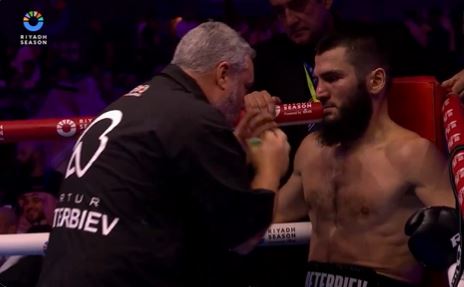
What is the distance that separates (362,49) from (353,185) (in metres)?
0.41

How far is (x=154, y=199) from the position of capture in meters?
1.75

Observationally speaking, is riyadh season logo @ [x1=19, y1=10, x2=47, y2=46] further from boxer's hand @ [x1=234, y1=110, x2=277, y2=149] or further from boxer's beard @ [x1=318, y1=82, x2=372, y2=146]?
boxer's hand @ [x1=234, y1=110, x2=277, y2=149]

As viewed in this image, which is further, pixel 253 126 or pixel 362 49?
pixel 362 49

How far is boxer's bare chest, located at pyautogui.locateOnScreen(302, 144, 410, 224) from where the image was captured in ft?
7.64

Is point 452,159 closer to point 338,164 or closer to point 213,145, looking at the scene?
point 213,145

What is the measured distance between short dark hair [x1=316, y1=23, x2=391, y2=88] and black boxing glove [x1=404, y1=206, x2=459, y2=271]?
0.65m

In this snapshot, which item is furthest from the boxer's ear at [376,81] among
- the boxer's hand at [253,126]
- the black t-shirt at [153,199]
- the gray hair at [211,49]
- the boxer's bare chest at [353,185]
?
the black t-shirt at [153,199]

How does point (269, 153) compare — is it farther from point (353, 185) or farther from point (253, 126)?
point (353, 185)

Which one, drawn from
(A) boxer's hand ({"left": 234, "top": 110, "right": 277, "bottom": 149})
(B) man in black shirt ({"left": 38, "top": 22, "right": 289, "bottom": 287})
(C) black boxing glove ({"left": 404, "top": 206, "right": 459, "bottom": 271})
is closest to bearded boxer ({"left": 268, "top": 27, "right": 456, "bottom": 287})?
(C) black boxing glove ({"left": 404, "top": 206, "right": 459, "bottom": 271})

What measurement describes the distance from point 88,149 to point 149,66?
425 cm

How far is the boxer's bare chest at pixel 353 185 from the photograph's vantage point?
233 centimetres

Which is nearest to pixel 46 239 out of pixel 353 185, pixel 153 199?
pixel 153 199

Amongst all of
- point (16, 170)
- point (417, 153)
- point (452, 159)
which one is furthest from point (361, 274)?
point (16, 170)

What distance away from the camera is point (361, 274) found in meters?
2.27
